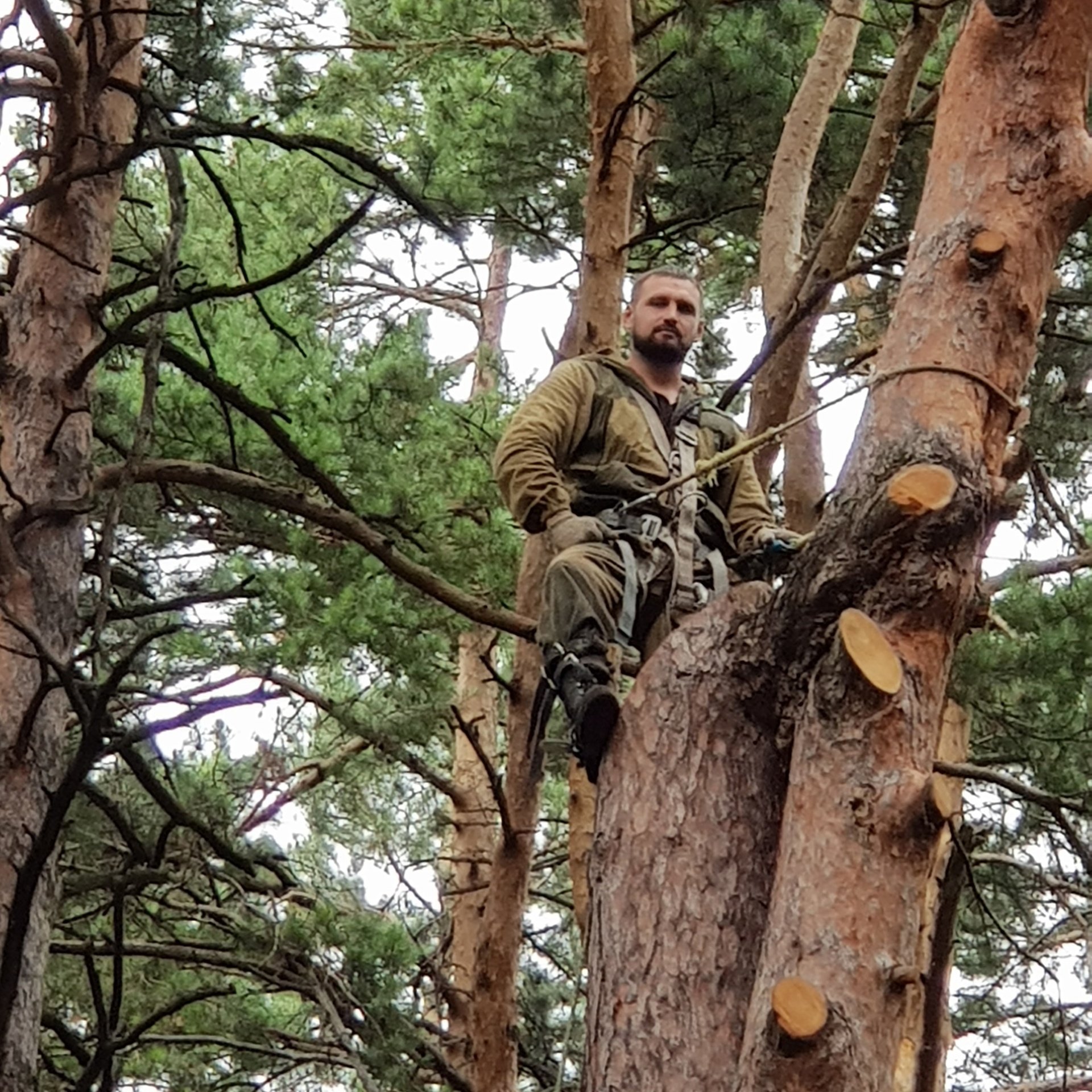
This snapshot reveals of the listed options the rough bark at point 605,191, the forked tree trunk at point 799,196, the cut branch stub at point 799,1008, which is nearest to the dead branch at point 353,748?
the rough bark at point 605,191

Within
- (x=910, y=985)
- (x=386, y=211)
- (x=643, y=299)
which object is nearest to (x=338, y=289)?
(x=386, y=211)

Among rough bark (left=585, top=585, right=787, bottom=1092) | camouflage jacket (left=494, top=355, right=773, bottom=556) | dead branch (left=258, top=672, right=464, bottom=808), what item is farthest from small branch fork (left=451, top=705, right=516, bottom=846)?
rough bark (left=585, top=585, right=787, bottom=1092)

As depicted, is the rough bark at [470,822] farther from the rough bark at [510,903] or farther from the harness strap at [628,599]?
the harness strap at [628,599]

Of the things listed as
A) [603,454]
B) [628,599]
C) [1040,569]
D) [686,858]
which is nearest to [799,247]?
[1040,569]

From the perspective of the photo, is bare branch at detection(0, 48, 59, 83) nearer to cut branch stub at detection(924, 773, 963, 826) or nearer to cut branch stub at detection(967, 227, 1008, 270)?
cut branch stub at detection(967, 227, 1008, 270)

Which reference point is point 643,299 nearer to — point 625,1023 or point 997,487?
point 997,487

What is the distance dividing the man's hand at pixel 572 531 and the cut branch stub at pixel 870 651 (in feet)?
3.53

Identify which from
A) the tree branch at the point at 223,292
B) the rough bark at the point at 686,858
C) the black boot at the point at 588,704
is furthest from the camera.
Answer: the black boot at the point at 588,704

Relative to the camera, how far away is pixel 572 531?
408cm

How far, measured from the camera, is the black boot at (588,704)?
3678 millimetres

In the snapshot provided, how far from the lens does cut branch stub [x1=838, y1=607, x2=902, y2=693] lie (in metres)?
3.03

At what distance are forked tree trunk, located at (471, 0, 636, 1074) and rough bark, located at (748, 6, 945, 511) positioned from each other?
0.67 m

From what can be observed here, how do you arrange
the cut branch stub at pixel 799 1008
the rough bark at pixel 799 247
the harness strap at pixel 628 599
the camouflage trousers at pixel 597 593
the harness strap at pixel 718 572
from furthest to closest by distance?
the rough bark at pixel 799 247 < the harness strap at pixel 718 572 < the harness strap at pixel 628 599 < the camouflage trousers at pixel 597 593 < the cut branch stub at pixel 799 1008

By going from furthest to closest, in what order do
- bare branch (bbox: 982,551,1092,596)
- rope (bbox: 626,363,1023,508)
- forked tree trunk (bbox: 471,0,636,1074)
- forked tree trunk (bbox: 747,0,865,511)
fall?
bare branch (bbox: 982,551,1092,596) < forked tree trunk (bbox: 471,0,636,1074) < forked tree trunk (bbox: 747,0,865,511) < rope (bbox: 626,363,1023,508)
